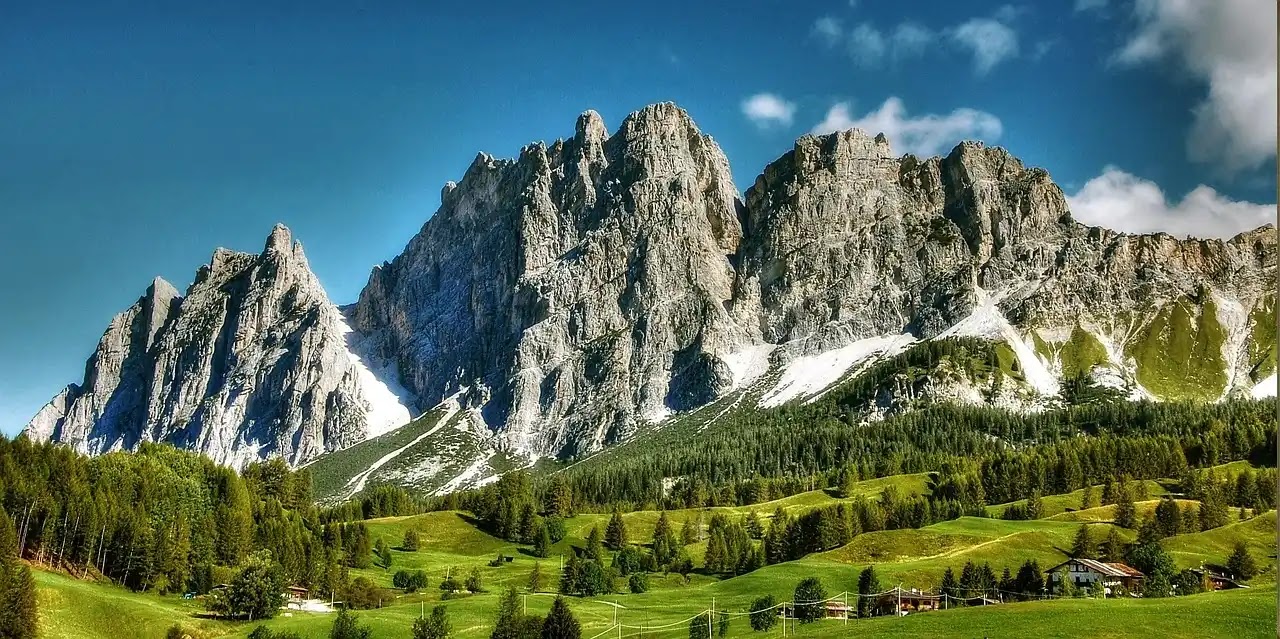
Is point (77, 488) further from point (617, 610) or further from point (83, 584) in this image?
point (617, 610)

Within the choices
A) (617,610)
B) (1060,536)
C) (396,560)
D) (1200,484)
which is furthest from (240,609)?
(1200,484)

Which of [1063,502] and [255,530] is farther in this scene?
[1063,502]

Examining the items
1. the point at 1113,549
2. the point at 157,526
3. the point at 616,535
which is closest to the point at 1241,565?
the point at 1113,549

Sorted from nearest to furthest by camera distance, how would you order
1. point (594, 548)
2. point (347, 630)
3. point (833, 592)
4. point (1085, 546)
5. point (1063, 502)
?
point (347, 630)
point (833, 592)
point (1085, 546)
point (594, 548)
point (1063, 502)

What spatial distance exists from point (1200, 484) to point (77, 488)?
172497mm

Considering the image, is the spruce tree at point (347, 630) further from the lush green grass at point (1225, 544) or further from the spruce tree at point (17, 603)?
the lush green grass at point (1225, 544)

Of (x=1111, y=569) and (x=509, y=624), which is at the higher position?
(x=1111, y=569)

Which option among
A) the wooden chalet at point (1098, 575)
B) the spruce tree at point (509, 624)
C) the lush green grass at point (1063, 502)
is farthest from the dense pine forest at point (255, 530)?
the spruce tree at point (509, 624)

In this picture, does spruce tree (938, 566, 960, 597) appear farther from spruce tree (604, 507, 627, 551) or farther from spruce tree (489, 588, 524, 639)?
spruce tree (604, 507, 627, 551)

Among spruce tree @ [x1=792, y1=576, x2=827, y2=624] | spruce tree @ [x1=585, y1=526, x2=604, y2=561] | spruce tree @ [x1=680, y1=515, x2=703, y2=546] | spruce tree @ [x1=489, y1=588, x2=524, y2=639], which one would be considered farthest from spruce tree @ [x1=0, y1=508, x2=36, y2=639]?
spruce tree @ [x1=680, y1=515, x2=703, y2=546]

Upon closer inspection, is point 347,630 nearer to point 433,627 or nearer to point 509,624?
point 433,627

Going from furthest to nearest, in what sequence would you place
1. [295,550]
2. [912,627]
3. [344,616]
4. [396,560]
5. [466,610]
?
[396,560], [295,550], [466,610], [344,616], [912,627]

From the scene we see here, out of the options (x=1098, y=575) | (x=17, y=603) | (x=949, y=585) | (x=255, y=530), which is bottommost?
(x=17, y=603)

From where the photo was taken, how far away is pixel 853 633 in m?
79.2
